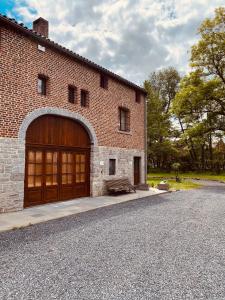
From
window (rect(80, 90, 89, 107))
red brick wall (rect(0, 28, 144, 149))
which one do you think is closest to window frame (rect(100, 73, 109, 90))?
red brick wall (rect(0, 28, 144, 149))

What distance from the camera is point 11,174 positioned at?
9.05 meters

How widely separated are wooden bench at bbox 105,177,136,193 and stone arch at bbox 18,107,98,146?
7.90 ft

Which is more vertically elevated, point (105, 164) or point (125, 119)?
point (125, 119)

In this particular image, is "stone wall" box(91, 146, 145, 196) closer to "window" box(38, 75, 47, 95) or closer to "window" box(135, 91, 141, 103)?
"window" box(135, 91, 141, 103)

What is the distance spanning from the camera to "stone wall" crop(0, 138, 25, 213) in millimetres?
8773

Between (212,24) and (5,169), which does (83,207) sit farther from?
(212,24)

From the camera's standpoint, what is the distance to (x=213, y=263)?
4617 mm

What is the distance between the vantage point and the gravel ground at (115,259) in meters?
3.61

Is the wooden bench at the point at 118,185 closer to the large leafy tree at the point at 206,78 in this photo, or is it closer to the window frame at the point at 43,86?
the window frame at the point at 43,86

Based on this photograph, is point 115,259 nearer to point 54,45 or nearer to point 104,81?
point 54,45

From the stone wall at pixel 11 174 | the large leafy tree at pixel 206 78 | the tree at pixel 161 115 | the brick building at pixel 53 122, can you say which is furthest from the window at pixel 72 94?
the tree at pixel 161 115

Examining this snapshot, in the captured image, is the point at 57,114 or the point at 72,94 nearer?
the point at 57,114

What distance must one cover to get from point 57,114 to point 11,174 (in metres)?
3.34

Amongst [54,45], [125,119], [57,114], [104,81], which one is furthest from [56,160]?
[125,119]
